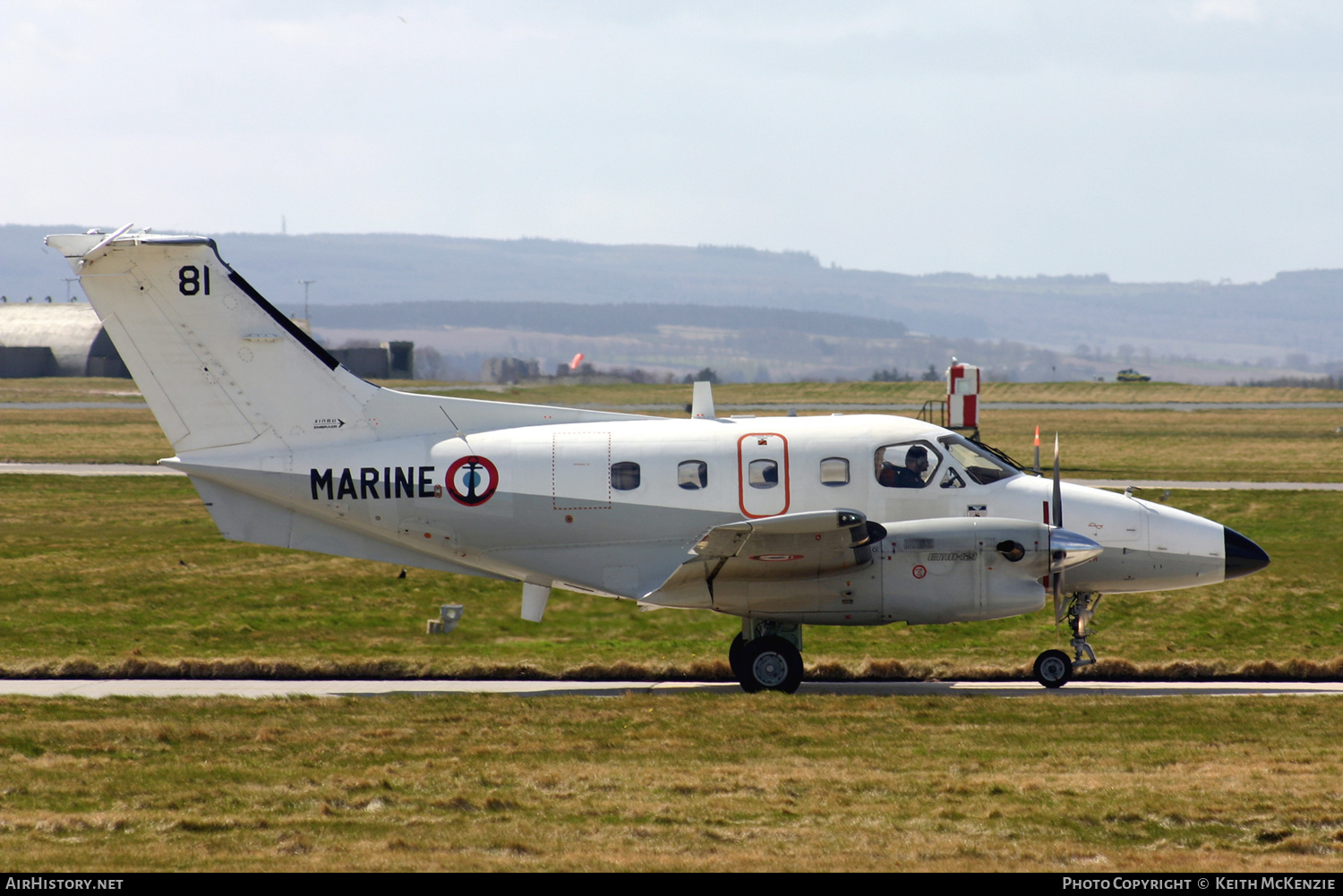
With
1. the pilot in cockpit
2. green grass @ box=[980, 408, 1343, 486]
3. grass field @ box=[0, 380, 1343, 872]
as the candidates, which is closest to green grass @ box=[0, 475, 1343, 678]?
grass field @ box=[0, 380, 1343, 872]

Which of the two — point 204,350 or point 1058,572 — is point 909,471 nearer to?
point 1058,572

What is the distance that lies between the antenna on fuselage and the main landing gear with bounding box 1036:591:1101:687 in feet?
17.9

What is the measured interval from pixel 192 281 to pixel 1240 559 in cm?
1440

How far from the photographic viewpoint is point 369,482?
17281 mm

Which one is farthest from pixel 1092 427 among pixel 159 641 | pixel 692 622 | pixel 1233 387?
pixel 159 641

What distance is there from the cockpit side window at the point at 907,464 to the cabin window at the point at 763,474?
52.7 inches

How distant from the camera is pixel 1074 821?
1050cm

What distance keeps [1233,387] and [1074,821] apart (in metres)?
96.2

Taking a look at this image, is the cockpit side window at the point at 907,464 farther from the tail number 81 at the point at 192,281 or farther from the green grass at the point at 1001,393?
the green grass at the point at 1001,393

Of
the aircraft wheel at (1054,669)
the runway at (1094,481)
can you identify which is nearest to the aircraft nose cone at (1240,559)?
the aircraft wheel at (1054,669)

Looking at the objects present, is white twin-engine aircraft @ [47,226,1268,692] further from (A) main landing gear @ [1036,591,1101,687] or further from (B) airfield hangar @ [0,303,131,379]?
(B) airfield hangar @ [0,303,131,379]

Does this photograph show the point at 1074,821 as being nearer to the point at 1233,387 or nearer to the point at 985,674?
the point at 985,674

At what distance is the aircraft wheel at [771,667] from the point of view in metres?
16.5

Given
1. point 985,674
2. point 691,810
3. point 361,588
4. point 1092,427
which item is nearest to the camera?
point 691,810
